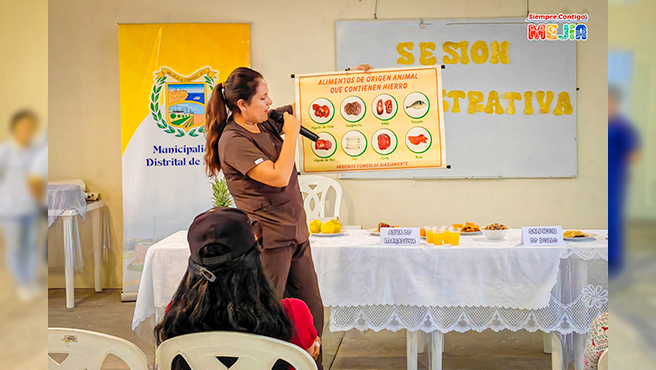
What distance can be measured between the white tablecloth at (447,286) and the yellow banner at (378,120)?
0.43m

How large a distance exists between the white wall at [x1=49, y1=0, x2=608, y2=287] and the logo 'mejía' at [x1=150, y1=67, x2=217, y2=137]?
42cm

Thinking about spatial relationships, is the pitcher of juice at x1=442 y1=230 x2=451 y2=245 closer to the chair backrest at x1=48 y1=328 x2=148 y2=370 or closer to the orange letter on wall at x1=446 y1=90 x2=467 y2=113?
the chair backrest at x1=48 y1=328 x2=148 y2=370

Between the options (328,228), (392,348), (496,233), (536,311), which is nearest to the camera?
(536,311)

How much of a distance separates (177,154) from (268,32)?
123cm

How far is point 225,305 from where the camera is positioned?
1.31 m

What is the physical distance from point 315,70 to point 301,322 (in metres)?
3.20

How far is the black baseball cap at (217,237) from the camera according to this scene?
131 cm

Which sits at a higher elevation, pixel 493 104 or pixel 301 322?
pixel 493 104

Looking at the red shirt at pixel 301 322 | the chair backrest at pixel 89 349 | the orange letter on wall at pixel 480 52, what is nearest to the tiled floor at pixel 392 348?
the red shirt at pixel 301 322

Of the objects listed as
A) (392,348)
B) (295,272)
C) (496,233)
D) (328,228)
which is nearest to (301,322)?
(295,272)

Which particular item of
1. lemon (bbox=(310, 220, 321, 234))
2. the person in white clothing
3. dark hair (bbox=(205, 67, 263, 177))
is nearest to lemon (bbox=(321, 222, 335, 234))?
lemon (bbox=(310, 220, 321, 234))

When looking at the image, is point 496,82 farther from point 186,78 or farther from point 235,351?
point 235,351

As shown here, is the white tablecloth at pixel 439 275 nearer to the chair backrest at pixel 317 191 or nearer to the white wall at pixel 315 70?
the chair backrest at pixel 317 191

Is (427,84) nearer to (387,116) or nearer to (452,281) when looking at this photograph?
(387,116)
